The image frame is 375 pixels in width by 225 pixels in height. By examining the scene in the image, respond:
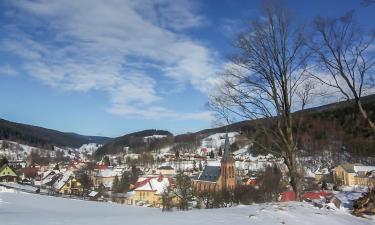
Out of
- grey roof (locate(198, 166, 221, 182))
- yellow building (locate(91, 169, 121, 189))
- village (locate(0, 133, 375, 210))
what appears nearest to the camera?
village (locate(0, 133, 375, 210))

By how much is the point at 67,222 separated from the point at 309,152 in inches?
4421

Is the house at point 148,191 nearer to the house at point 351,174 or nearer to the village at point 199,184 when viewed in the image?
the village at point 199,184

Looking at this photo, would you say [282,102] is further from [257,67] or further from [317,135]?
[317,135]

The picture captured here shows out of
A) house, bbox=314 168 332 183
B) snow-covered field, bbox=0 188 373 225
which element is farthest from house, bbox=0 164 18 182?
snow-covered field, bbox=0 188 373 225

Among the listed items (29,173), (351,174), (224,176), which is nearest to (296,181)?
(224,176)

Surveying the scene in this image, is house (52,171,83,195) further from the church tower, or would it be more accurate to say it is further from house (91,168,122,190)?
the church tower

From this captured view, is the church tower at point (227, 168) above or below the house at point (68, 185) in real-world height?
above

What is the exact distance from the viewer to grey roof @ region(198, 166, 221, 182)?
266 feet

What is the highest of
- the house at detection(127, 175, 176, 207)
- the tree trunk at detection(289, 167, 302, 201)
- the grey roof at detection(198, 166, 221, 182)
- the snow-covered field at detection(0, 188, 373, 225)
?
the grey roof at detection(198, 166, 221, 182)

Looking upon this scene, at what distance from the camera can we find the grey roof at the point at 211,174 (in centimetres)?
8112

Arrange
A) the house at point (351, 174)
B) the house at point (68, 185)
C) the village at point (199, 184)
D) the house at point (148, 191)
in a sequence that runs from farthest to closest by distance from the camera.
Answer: the house at point (351, 174), the house at point (68, 185), the house at point (148, 191), the village at point (199, 184)

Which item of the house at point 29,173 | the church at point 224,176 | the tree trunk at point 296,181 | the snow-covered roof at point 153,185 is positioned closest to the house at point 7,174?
the snow-covered roof at point 153,185

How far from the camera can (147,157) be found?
158m

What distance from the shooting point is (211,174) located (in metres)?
82.7
